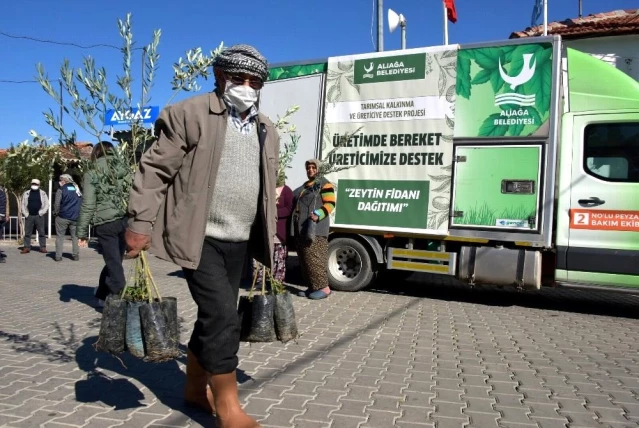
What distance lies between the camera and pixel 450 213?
8.13 metres

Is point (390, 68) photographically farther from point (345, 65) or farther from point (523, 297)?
point (523, 297)

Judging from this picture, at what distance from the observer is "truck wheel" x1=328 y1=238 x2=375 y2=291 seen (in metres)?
8.97

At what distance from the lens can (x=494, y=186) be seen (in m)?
7.84

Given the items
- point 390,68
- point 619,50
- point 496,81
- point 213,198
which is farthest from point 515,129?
point 619,50

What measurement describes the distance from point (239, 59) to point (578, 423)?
2.90 m

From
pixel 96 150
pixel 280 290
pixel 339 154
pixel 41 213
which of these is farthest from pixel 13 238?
pixel 280 290

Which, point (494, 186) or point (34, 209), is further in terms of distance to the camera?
point (34, 209)

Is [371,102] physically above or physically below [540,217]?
above

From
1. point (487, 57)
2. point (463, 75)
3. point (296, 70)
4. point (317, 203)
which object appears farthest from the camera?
point (296, 70)

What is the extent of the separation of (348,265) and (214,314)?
6158mm

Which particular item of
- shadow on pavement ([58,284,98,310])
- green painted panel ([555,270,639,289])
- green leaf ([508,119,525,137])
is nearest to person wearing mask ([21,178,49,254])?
shadow on pavement ([58,284,98,310])

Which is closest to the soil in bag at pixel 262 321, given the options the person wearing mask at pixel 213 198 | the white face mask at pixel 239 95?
the person wearing mask at pixel 213 198

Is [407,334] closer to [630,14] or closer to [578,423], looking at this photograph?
[578,423]

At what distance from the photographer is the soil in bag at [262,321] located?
13.4 feet
